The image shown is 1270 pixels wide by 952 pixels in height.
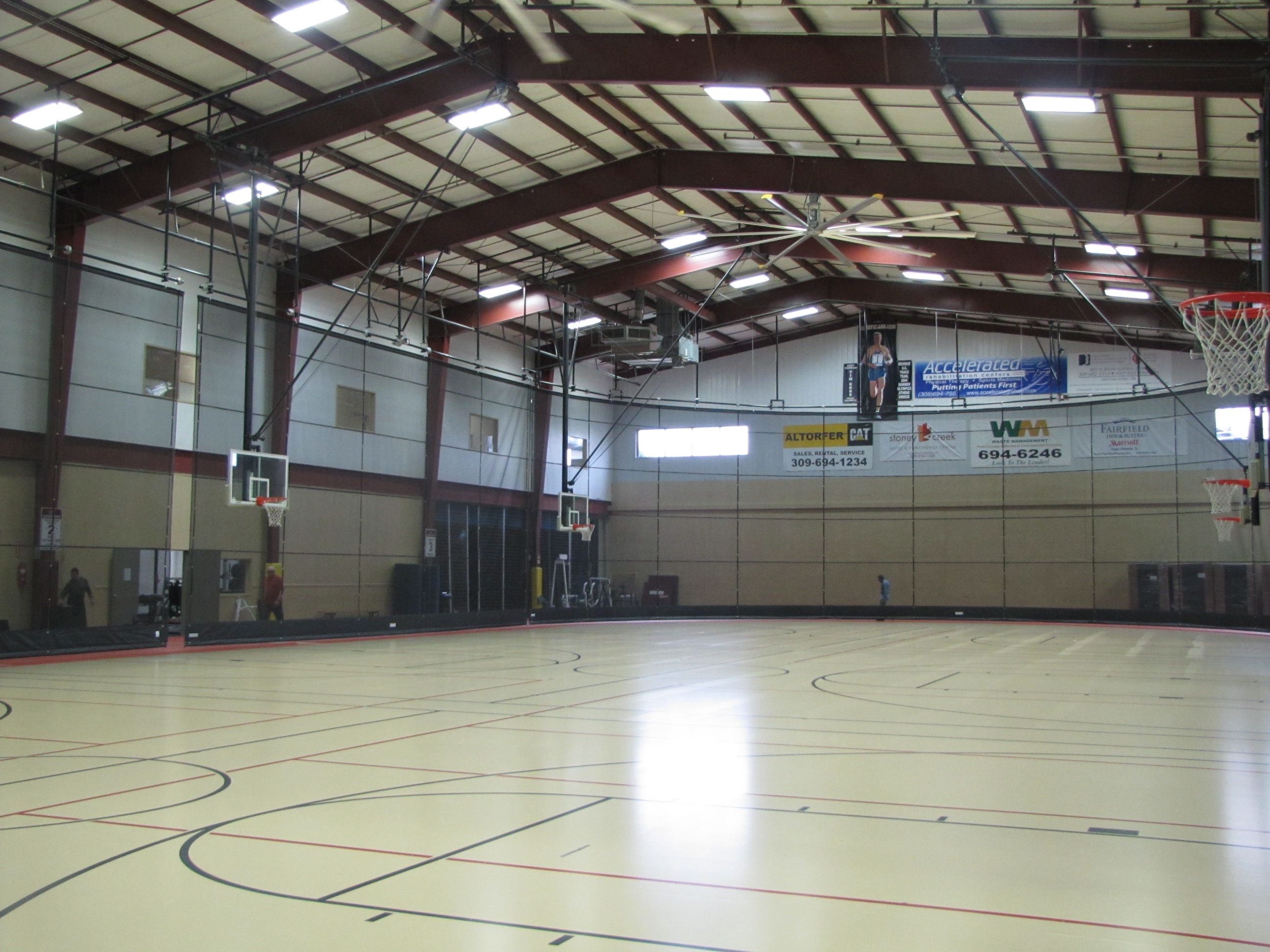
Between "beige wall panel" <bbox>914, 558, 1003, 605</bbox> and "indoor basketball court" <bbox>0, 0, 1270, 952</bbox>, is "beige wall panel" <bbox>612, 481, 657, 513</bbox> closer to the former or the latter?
"indoor basketball court" <bbox>0, 0, 1270, 952</bbox>

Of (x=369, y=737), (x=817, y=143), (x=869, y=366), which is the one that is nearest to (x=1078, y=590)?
(x=869, y=366)

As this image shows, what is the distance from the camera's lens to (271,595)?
25.7m

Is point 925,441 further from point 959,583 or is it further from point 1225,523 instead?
point 1225,523

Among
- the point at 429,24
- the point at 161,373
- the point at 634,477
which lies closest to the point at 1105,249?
the point at 429,24

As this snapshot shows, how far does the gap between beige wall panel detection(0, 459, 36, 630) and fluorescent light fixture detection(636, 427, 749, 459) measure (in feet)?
82.6

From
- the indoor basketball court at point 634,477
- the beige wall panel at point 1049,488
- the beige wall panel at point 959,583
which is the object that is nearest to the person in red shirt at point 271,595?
the indoor basketball court at point 634,477

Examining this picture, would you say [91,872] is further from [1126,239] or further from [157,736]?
[1126,239]

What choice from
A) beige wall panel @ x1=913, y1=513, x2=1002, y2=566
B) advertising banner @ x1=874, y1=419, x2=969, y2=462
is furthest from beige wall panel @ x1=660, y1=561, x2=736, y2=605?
advertising banner @ x1=874, y1=419, x2=969, y2=462

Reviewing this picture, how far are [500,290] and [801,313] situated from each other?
501 inches

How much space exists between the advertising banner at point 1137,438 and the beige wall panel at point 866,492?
6.89 meters

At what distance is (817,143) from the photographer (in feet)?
75.3

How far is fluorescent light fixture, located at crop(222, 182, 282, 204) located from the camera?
74.2ft

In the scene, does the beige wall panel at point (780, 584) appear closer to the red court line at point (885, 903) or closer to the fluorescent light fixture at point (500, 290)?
the fluorescent light fixture at point (500, 290)

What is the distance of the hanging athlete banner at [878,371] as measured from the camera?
4041cm
